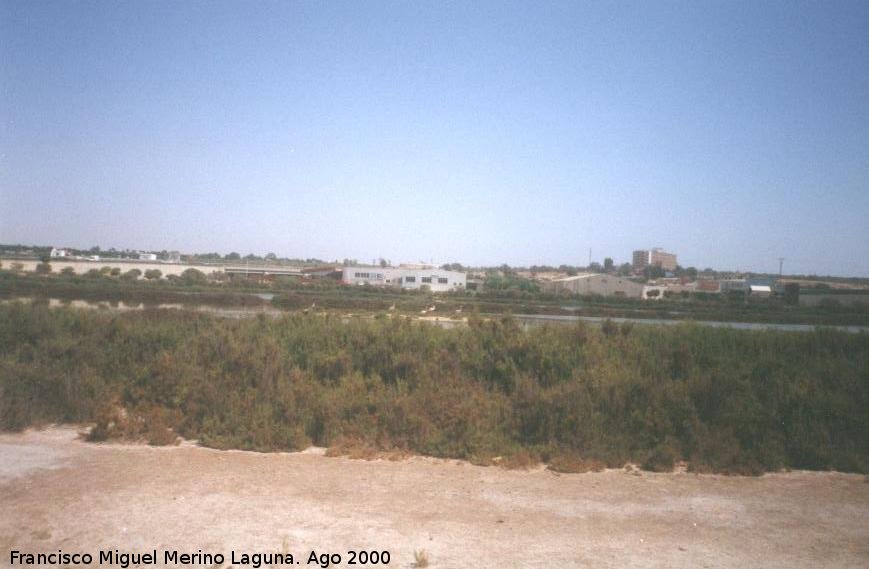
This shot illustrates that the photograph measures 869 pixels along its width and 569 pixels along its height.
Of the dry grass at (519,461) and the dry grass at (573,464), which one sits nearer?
the dry grass at (573,464)

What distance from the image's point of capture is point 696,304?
26438 mm

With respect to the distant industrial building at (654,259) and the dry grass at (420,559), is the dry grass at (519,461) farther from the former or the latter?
the distant industrial building at (654,259)

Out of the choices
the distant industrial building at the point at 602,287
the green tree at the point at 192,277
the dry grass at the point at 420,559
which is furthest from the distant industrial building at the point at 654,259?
the dry grass at the point at 420,559

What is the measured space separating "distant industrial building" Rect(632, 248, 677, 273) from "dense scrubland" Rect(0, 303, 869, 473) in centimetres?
2958

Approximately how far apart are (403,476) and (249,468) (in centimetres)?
233

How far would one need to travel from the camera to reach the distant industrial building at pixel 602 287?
3031cm

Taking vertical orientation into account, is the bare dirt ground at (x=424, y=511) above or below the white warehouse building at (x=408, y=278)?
below

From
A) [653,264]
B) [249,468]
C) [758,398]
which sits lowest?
[249,468]

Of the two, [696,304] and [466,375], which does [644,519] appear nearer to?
[466,375]

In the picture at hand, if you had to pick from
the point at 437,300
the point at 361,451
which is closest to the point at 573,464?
the point at 361,451

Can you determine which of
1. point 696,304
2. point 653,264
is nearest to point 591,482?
point 696,304

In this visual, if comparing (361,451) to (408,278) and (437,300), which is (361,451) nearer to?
(437,300)

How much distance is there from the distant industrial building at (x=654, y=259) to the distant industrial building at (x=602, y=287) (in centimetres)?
1277

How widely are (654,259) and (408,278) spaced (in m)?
17.9
